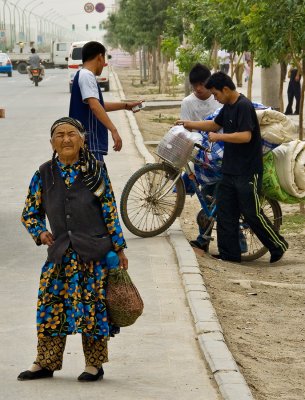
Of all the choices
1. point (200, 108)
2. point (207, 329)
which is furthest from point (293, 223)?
point (207, 329)

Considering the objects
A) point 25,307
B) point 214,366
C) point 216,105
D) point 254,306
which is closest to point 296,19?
point 216,105

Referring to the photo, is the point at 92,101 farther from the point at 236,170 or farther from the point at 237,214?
the point at 237,214

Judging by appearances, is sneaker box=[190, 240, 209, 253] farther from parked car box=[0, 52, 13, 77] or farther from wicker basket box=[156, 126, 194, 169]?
parked car box=[0, 52, 13, 77]

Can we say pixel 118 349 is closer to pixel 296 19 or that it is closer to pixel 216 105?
pixel 216 105

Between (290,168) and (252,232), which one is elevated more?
(290,168)

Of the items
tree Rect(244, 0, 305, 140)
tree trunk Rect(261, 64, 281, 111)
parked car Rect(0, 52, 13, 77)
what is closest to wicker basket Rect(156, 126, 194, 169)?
tree Rect(244, 0, 305, 140)

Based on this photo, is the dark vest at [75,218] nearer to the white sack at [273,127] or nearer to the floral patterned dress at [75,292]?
the floral patterned dress at [75,292]

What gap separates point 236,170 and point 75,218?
13.6ft

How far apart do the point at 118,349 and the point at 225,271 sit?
11.2ft

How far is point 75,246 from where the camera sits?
238 inches

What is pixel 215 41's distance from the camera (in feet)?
92.5

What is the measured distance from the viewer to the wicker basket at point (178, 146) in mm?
10492

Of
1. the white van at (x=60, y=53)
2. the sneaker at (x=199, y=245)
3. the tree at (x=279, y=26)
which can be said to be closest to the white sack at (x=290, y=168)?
the sneaker at (x=199, y=245)

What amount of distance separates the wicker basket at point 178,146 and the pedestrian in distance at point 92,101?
0.94m
